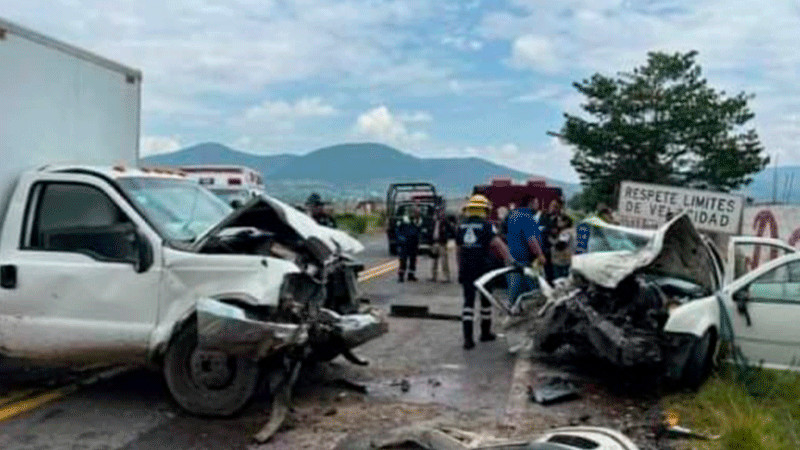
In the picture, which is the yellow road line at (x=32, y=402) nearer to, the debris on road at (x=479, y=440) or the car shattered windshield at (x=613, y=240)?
the debris on road at (x=479, y=440)

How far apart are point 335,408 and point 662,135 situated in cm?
4760

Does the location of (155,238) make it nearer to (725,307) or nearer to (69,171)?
(69,171)

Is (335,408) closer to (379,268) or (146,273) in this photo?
(146,273)

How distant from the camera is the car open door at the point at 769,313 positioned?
812 centimetres

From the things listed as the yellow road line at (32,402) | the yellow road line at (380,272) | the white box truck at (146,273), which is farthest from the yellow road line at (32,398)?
the yellow road line at (380,272)

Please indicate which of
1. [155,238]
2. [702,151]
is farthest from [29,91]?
[702,151]

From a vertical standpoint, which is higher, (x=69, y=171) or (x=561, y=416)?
(x=69, y=171)

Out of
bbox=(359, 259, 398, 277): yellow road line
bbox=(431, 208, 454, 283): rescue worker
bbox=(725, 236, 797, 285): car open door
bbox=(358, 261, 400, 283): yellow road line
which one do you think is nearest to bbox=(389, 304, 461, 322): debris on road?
bbox=(725, 236, 797, 285): car open door

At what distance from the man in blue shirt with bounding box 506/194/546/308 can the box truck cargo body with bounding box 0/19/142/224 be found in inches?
189

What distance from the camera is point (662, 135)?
171 feet

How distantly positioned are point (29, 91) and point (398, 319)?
634 cm

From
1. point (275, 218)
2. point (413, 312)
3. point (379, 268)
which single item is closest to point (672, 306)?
point (275, 218)

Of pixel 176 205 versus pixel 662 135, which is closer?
pixel 176 205

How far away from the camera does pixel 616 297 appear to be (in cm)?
884
